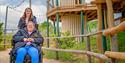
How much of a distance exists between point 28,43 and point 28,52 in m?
0.25

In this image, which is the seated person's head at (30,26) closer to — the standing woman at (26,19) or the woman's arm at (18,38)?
the woman's arm at (18,38)

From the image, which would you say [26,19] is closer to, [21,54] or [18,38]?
[18,38]

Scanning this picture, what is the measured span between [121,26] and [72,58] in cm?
968

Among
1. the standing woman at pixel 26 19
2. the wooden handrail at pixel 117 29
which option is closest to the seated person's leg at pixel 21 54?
the standing woman at pixel 26 19

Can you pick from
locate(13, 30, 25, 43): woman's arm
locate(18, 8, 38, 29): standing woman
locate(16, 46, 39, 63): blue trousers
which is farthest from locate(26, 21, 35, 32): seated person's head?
locate(18, 8, 38, 29): standing woman

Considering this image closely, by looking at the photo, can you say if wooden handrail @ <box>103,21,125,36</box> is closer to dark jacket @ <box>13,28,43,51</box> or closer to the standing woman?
dark jacket @ <box>13,28,43,51</box>

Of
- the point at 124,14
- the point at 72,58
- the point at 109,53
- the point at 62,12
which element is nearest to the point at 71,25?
the point at 62,12

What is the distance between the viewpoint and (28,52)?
25.7 feet

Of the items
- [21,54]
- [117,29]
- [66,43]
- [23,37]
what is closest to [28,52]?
[21,54]

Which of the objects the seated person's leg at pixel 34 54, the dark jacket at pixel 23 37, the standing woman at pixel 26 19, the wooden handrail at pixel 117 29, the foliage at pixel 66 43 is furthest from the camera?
the foliage at pixel 66 43

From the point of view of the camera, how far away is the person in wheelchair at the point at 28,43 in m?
7.76

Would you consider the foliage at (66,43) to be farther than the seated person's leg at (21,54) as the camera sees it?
Yes

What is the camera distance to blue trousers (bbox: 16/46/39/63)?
7703mm

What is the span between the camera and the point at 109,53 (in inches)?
205
